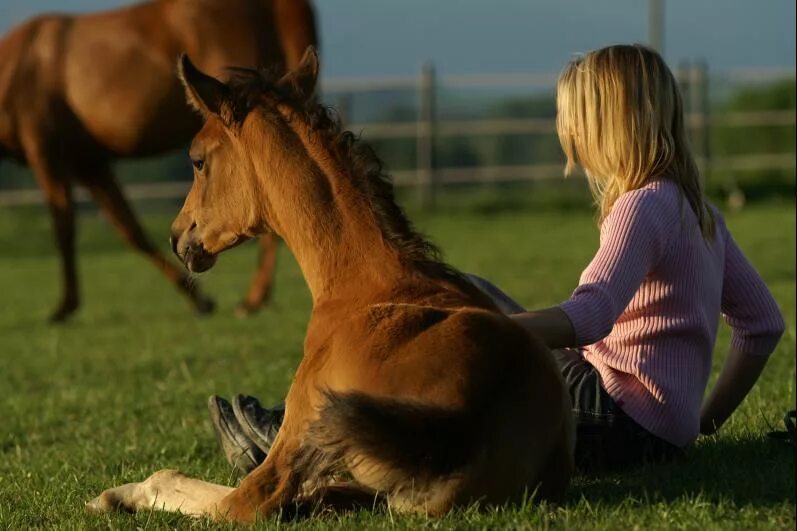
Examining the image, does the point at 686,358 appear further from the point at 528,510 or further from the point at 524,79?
the point at 524,79

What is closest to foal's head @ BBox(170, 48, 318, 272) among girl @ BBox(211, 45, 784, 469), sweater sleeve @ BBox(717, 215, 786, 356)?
girl @ BBox(211, 45, 784, 469)

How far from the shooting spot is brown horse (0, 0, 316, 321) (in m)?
10.7

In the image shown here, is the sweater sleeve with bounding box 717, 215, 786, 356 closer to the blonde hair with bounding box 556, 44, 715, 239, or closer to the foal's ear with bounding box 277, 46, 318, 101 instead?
the blonde hair with bounding box 556, 44, 715, 239

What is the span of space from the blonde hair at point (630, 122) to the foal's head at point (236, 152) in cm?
80

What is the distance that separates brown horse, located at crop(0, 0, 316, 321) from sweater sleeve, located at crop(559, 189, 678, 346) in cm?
700

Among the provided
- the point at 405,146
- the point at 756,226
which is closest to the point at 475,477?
the point at 756,226

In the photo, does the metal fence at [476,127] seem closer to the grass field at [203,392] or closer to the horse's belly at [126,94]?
the grass field at [203,392]

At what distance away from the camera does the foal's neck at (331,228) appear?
360cm

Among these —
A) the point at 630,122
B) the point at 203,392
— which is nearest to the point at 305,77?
the point at 630,122

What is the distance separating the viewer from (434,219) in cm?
2009

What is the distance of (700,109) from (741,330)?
1821cm

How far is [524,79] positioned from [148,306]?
12511 mm

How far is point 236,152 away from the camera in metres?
3.90

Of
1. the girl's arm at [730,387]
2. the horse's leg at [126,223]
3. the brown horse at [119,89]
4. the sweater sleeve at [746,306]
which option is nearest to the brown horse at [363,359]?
the sweater sleeve at [746,306]
